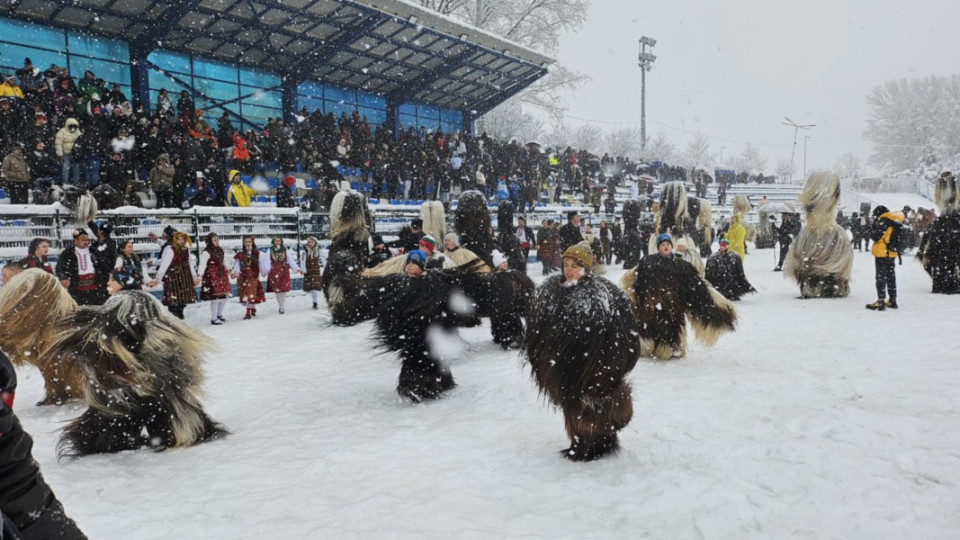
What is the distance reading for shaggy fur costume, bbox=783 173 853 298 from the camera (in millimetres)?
9281

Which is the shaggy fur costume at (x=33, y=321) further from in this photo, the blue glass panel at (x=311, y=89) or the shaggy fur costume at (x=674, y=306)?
the blue glass panel at (x=311, y=89)

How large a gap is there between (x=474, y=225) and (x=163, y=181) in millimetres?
7738

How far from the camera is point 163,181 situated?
11.3 metres

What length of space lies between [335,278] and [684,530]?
6.26 m

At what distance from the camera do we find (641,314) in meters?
5.79

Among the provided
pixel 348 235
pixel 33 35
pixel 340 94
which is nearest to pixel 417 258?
pixel 348 235

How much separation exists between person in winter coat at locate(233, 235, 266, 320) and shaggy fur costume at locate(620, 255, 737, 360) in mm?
6586

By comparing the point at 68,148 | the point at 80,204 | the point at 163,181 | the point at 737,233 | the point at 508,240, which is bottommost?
the point at 737,233

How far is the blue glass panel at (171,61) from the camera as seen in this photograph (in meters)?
17.6

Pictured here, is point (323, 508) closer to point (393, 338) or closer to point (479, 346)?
point (393, 338)

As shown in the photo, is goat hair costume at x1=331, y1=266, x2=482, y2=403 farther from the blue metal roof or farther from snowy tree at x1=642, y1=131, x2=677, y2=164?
snowy tree at x1=642, y1=131, x2=677, y2=164

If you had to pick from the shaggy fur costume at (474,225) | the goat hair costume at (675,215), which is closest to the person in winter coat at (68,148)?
the shaggy fur costume at (474,225)

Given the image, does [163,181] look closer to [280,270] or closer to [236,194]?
[236,194]

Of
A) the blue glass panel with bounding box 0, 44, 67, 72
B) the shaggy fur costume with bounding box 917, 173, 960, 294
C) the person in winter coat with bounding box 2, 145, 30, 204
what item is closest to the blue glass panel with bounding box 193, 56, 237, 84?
the blue glass panel with bounding box 0, 44, 67, 72
